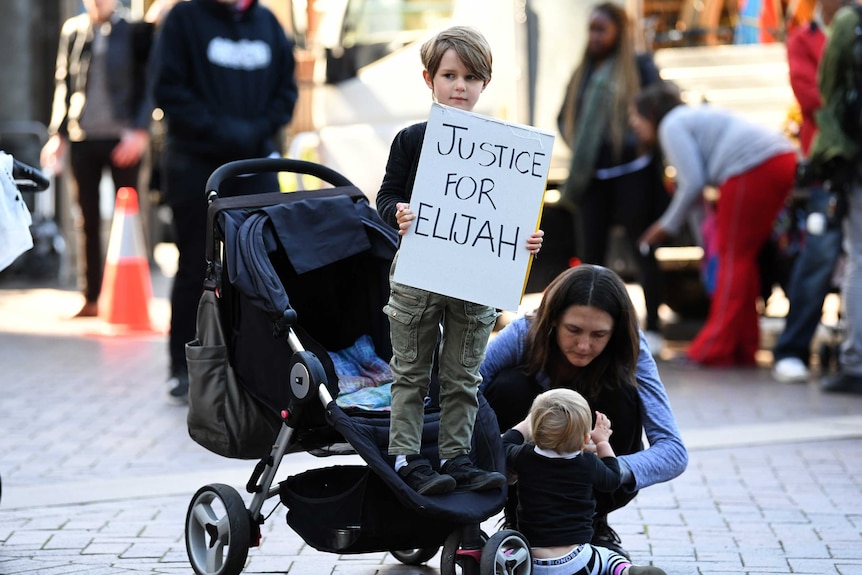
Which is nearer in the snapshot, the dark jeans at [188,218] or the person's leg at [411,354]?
the person's leg at [411,354]

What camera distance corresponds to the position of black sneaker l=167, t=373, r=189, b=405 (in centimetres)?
731

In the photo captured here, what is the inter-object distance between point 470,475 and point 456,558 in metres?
0.22

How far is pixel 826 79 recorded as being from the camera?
7492 mm

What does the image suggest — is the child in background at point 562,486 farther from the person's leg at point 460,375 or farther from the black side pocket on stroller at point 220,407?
the black side pocket on stroller at point 220,407

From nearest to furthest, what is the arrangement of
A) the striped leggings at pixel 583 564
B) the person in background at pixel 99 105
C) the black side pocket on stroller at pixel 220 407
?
the striped leggings at pixel 583 564, the black side pocket on stroller at pixel 220 407, the person in background at pixel 99 105

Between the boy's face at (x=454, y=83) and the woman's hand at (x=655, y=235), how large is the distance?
179 inches

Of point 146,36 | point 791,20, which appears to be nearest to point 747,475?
point 146,36

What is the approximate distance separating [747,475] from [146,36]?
17.7 feet

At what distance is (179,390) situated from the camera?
7.32 metres

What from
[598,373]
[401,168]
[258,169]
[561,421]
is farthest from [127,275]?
[561,421]

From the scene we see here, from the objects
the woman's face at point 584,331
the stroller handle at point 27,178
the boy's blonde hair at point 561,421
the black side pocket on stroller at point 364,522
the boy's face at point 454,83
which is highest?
the boy's face at point 454,83

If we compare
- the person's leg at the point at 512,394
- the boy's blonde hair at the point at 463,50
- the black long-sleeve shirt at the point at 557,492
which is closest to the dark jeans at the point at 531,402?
the person's leg at the point at 512,394

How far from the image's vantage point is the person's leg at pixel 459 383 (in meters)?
3.91

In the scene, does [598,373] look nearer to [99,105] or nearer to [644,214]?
[644,214]
